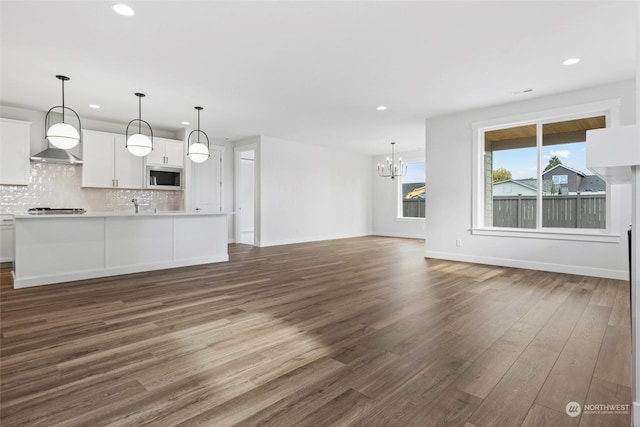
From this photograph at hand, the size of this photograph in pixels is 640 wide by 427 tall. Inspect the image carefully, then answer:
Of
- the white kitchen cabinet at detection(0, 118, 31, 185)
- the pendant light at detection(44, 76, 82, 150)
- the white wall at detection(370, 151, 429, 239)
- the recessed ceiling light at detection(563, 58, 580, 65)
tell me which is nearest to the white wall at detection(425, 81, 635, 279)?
the recessed ceiling light at detection(563, 58, 580, 65)

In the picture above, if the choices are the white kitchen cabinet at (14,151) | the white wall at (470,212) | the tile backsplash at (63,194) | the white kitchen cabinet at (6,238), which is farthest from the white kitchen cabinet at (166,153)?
the white wall at (470,212)

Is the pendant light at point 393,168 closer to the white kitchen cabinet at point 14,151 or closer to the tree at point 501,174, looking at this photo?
the tree at point 501,174

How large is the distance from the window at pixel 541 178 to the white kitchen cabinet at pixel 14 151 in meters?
7.90

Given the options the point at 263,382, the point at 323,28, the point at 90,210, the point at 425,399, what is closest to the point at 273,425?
the point at 263,382

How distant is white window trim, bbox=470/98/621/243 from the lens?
455 centimetres

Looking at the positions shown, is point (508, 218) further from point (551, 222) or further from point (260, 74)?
point (260, 74)

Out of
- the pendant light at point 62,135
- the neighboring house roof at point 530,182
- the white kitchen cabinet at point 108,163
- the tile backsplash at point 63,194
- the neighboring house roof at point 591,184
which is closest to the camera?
the pendant light at point 62,135

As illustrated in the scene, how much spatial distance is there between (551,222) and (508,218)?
632mm

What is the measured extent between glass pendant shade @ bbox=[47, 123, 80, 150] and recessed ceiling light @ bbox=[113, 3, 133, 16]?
1990mm

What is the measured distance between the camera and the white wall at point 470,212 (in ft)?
14.8

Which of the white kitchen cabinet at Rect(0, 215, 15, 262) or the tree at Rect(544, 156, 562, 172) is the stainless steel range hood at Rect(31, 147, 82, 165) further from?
the tree at Rect(544, 156, 562, 172)

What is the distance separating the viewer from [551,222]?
521cm

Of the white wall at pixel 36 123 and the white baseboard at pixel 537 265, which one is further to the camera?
the white wall at pixel 36 123

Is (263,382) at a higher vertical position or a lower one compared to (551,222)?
lower
